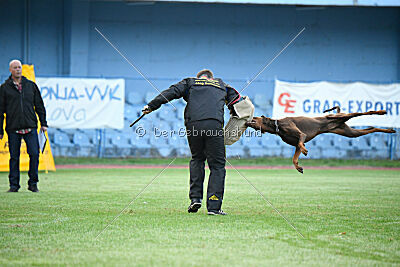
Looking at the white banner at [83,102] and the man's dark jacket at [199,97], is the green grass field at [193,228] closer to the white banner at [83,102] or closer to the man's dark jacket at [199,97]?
the man's dark jacket at [199,97]

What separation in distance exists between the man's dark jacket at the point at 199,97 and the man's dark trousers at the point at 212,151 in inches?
4.7

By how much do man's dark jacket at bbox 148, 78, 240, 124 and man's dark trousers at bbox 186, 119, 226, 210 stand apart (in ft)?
0.39

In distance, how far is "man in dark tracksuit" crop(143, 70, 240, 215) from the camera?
845 cm

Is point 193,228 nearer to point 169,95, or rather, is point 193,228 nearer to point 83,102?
point 169,95

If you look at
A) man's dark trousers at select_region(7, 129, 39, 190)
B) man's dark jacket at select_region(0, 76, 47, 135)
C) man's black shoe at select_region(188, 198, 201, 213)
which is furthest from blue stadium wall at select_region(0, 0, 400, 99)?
man's black shoe at select_region(188, 198, 201, 213)

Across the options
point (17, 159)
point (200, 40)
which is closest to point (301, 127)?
point (17, 159)

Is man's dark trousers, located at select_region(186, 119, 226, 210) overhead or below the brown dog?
below

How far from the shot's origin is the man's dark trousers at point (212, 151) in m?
8.43

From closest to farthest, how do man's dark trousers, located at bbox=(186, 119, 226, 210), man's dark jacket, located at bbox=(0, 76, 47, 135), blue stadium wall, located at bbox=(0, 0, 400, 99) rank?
man's dark trousers, located at bbox=(186, 119, 226, 210) → man's dark jacket, located at bbox=(0, 76, 47, 135) → blue stadium wall, located at bbox=(0, 0, 400, 99)

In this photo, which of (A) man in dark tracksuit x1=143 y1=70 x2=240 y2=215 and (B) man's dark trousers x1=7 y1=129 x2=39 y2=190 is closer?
(A) man in dark tracksuit x1=143 y1=70 x2=240 y2=215

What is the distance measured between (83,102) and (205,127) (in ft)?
42.6

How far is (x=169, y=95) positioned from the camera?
8422mm

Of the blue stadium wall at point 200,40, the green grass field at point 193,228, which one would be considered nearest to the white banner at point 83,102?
the blue stadium wall at point 200,40

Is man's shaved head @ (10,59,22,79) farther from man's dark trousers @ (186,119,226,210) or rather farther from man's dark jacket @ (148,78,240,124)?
man's dark trousers @ (186,119,226,210)
